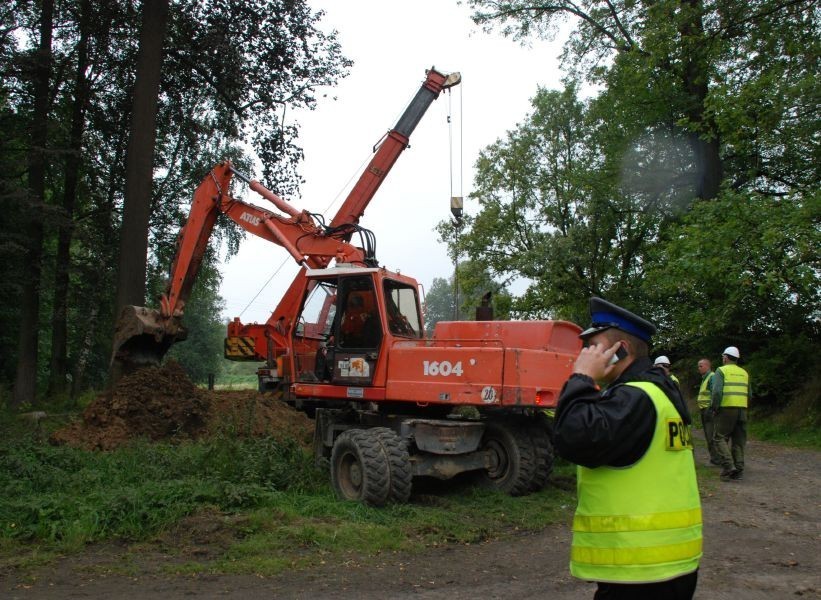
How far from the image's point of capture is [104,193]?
69.6ft

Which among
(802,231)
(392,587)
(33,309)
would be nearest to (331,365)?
(392,587)

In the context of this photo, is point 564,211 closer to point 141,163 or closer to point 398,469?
point 141,163

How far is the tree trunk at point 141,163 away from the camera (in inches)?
545

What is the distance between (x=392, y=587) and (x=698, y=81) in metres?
16.1

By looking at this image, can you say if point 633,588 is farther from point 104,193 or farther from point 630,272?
point 630,272

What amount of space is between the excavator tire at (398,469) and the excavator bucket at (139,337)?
17.8 feet

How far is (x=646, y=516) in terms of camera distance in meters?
2.65

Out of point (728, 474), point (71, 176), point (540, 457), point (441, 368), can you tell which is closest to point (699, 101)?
point (728, 474)

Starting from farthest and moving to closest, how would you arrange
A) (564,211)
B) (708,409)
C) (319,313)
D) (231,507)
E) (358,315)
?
(564,211)
(708,409)
(319,313)
(358,315)
(231,507)

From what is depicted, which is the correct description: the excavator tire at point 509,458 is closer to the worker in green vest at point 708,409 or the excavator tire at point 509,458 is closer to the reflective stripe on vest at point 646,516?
the worker in green vest at point 708,409

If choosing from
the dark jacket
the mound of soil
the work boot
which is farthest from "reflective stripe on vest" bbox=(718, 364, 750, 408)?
the dark jacket

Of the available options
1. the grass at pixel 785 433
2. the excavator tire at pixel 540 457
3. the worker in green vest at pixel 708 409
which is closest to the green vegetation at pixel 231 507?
the excavator tire at pixel 540 457

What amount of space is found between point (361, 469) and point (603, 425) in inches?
237

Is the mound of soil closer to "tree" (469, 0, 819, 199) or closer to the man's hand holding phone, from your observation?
the man's hand holding phone
